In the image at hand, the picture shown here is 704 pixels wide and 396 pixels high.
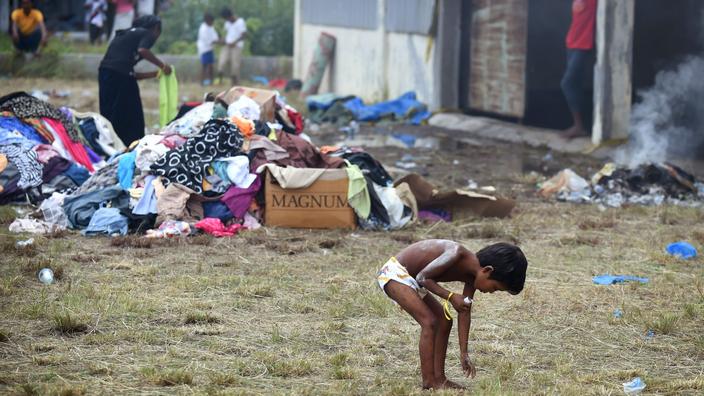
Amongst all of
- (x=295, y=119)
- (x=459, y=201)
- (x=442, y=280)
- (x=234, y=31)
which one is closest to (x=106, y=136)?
(x=295, y=119)

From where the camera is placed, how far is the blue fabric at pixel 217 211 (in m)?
8.66

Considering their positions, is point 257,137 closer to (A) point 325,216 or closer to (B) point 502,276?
(A) point 325,216

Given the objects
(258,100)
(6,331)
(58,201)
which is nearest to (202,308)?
(6,331)

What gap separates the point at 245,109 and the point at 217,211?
54.0 inches

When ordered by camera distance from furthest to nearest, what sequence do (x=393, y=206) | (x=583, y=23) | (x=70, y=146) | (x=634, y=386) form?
1. (x=583, y=23)
2. (x=70, y=146)
3. (x=393, y=206)
4. (x=634, y=386)

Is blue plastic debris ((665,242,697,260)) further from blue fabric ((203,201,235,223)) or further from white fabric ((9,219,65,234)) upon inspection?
white fabric ((9,219,65,234))

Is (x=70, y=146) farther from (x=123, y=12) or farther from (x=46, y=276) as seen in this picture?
(x=123, y=12)

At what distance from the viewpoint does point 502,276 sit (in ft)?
15.1

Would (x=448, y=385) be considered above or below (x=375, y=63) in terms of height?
below

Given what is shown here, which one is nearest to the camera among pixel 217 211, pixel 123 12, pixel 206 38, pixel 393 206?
pixel 217 211

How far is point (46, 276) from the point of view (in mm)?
6805

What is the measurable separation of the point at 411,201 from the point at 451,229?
1.41 feet

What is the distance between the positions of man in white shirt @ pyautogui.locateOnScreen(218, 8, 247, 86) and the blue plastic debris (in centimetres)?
1587

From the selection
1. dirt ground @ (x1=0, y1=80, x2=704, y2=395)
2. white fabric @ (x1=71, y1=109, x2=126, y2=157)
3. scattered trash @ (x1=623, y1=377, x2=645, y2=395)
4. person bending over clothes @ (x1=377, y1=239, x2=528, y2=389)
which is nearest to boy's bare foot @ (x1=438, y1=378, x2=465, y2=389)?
person bending over clothes @ (x1=377, y1=239, x2=528, y2=389)
